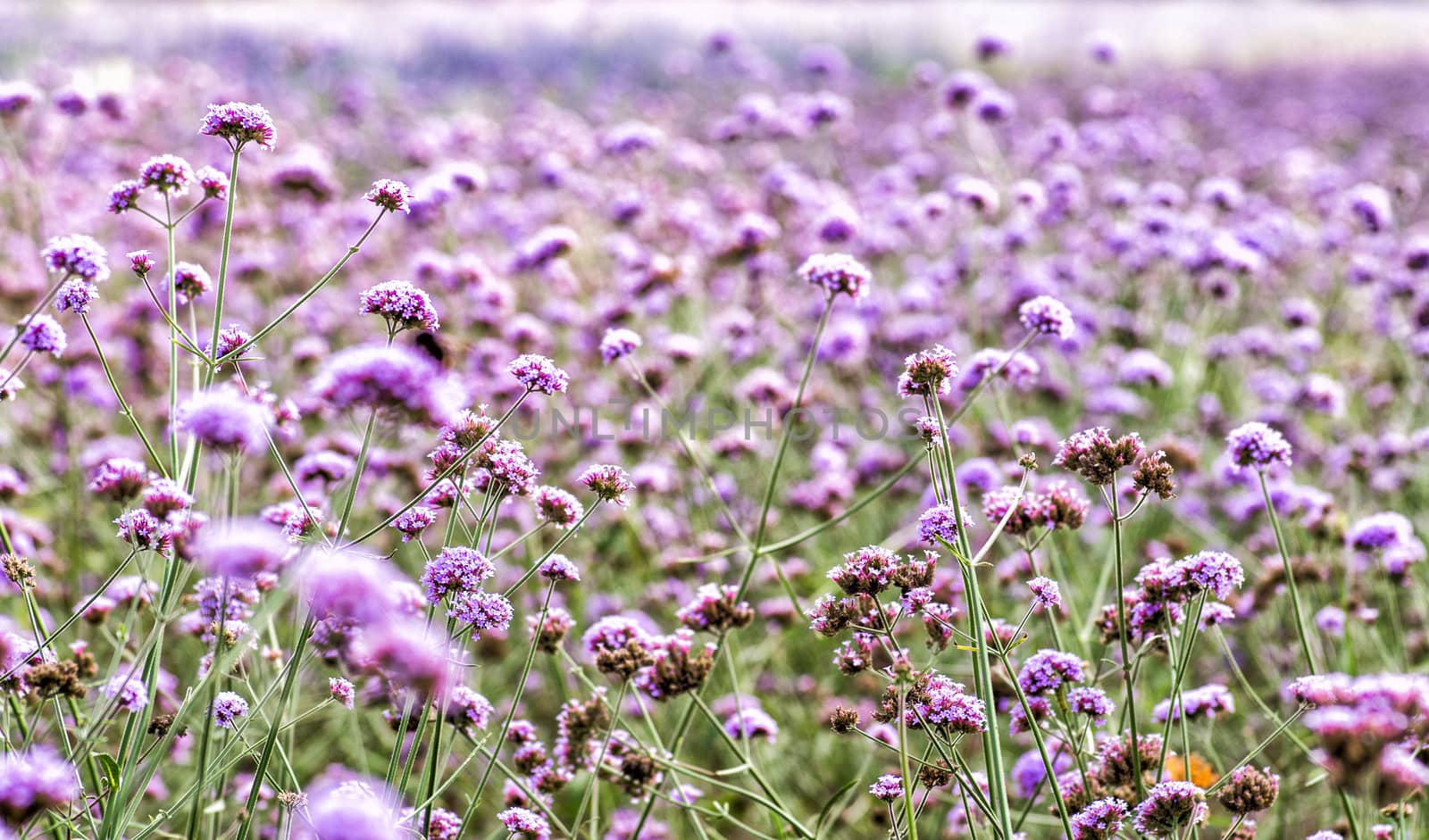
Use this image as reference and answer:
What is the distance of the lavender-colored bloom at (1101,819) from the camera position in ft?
6.92

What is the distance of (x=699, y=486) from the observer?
480cm

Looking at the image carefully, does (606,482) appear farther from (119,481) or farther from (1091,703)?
(1091,703)

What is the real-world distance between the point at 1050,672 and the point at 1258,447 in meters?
0.69

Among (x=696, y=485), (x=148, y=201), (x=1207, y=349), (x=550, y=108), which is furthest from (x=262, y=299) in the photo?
(x=1207, y=349)

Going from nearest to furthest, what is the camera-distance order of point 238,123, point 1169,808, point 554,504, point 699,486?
point 1169,808 → point 238,123 → point 554,504 → point 699,486

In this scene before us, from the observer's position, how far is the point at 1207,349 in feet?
18.4

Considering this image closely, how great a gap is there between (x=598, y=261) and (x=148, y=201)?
2.91 m

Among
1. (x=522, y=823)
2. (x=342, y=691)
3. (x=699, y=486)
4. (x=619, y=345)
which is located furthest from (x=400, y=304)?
(x=699, y=486)

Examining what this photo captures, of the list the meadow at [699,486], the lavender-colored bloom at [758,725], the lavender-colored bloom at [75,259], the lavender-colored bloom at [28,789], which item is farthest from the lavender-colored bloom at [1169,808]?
the lavender-colored bloom at [75,259]

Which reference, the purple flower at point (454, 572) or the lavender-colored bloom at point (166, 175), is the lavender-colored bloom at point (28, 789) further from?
the lavender-colored bloom at point (166, 175)

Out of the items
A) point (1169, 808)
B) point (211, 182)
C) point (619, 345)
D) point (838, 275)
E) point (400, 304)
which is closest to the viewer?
point (1169, 808)

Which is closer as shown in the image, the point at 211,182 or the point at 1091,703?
the point at 1091,703

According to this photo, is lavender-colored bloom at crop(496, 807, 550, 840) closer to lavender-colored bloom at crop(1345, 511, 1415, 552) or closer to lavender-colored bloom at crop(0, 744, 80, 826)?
lavender-colored bloom at crop(0, 744, 80, 826)

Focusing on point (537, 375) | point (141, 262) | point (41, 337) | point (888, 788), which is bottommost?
point (888, 788)
